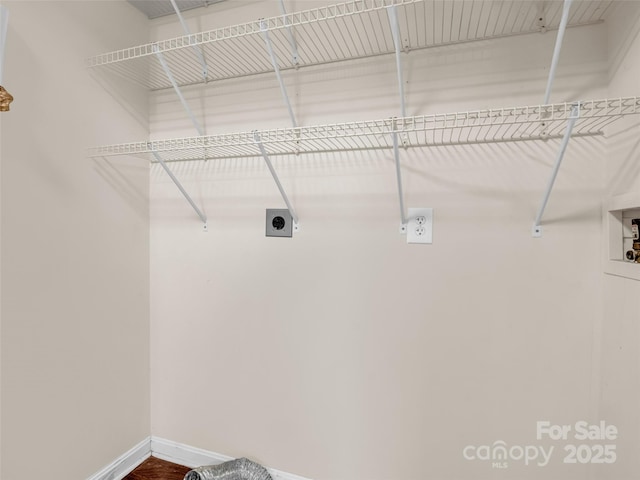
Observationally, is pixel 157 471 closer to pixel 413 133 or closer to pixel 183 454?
pixel 183 454

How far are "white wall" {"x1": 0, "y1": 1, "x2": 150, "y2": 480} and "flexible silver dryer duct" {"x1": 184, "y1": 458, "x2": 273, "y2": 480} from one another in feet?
1.38

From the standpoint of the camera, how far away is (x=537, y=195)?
98 cm

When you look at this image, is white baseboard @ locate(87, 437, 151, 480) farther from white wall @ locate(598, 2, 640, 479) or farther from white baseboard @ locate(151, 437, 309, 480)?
white wall @ locate(598, 2, 640, 479)

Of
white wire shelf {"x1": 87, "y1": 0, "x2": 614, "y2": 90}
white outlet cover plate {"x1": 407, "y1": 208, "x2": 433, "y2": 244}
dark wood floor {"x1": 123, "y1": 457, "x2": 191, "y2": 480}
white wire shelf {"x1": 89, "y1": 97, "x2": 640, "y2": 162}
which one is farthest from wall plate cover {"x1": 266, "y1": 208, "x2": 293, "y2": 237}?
dark wood floor {"x1": 123, "y1": 457, "x2": 191, "y2": 480}

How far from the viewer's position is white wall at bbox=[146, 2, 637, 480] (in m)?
0.97

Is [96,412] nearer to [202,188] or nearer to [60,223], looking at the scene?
[60,223]

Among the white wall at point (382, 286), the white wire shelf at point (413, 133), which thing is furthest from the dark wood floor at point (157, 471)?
the white wire shelf at point (413, 133)

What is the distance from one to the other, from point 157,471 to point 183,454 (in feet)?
0.38

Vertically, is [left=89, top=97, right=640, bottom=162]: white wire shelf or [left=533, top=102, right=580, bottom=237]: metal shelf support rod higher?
[left=89, top=97, right=640, bottom=162]: white wire shelf

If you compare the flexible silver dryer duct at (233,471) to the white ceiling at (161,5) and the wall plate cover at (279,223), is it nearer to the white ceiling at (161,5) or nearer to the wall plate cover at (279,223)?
the wall plate cover at (279,223)

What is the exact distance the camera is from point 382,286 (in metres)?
1.14

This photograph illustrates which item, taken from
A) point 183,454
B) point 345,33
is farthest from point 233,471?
point 345,33

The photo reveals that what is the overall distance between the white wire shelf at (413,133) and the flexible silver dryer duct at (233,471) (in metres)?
1.30

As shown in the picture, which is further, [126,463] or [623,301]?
[126,463]
